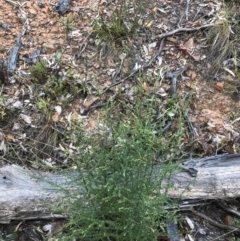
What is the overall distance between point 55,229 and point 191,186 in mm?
862

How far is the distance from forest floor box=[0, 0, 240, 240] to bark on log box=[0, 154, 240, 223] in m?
0.29

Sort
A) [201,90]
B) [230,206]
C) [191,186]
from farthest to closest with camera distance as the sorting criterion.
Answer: [201,90]
[230,206]
[191,186]

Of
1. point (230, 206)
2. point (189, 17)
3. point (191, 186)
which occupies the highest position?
point (189, 17)

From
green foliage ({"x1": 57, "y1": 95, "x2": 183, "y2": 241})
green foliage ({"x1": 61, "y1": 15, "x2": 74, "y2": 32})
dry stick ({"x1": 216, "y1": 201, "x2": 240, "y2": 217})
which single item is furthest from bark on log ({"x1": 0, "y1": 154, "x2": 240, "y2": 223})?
green foliage ({"x1": 61, "y1": 15, "x2": 74, "y2": 32})

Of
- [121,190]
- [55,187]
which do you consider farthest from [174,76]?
[121,190]

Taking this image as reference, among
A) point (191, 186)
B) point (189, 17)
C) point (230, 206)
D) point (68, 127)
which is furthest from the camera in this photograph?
point (189, 17)

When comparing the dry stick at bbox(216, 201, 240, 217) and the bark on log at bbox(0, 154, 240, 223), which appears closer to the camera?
the bark on log at bbox(0, 154, 240, 223)

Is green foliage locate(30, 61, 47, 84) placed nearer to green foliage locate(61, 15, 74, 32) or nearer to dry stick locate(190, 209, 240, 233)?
green foliage locate(61, 15, 74, 32)

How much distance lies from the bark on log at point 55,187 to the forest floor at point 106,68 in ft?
0.94

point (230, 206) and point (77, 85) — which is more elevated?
point (77, 85)

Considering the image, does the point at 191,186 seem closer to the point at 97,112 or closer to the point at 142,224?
the point at 142,224

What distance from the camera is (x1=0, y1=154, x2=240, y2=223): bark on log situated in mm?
3186

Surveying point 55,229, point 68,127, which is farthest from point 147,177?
point 68,127

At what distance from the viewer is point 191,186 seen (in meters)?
3.28
